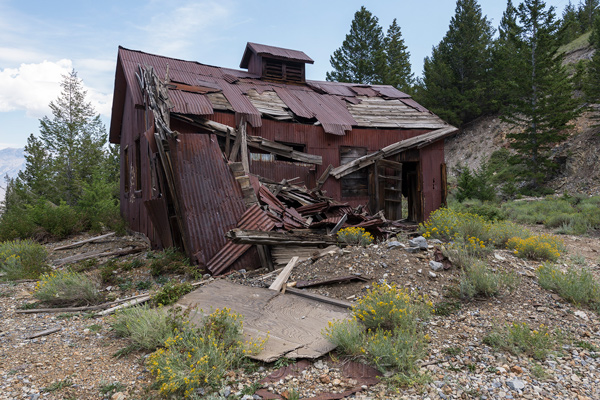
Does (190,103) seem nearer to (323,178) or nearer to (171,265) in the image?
(323,178)

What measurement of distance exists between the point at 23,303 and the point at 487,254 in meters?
8.02

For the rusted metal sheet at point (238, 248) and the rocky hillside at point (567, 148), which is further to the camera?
the rocky hillside at point (567, 148)

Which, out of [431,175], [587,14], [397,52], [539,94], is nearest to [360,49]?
[397,52]

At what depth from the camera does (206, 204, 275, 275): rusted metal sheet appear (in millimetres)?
6895

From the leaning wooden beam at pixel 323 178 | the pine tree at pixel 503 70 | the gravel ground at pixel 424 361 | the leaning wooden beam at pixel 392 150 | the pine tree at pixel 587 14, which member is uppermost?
the pine tree at pixel 587 14

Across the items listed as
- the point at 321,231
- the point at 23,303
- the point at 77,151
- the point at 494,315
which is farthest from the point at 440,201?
the point at 77,151

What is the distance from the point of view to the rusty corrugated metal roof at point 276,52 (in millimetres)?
14383

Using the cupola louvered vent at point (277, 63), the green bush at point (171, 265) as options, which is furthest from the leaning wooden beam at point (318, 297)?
the cupola louvered vent at point (277, 63)

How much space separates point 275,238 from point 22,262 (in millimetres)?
6055

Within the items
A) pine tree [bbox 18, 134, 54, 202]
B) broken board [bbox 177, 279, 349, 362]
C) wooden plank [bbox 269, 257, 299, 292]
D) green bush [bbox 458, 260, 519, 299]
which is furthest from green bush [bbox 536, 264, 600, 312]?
pine tree [bbox 18, 134, 54, 202]

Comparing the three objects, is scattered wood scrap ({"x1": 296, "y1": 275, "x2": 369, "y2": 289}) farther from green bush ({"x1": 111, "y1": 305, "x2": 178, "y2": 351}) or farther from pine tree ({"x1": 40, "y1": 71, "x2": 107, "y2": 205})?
pine tree ({"x1": 40, "y1": 71, "x2": 107, "y2": 205})

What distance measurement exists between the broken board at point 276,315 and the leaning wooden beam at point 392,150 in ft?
22.1

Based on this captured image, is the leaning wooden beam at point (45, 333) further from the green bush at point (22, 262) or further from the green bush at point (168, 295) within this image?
the green bush at point (22, 262)

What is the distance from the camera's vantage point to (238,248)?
23.2 feet
